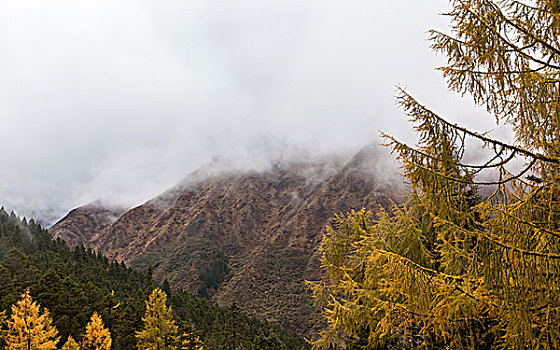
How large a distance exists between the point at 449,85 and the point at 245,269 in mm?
180227

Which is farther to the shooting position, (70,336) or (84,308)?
(84,308)

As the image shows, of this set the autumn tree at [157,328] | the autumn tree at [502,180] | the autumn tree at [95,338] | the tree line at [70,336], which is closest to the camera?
the autumn tree at [502,180]

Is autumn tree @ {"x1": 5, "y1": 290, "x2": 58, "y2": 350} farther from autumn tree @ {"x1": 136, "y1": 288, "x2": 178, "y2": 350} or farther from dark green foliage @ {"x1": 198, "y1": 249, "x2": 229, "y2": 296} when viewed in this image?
dark green foliage @ {"x1": 198, "y1": 249, "x2": 229, "y2": 296}

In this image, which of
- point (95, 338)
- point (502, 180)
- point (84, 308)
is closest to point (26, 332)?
point (95, 338)

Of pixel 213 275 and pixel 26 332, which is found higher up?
pixel 213 275

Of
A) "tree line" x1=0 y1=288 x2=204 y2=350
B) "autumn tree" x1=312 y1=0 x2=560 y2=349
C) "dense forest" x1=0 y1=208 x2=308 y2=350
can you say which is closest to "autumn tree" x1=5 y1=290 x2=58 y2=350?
"tree line" x1=0 y1=288 x2=204 y2=350

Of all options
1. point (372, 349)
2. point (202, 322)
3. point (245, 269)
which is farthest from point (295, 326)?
point (372, 349)

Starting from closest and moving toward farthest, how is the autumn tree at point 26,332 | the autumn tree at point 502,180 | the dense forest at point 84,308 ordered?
the autumn tree at point 502,180
the autumn tree at point 26,332
the dense forest at point 84,308

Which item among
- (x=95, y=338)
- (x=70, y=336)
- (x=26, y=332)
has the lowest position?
(x=95, y=338)

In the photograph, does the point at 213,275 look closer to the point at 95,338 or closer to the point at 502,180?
the point at 95,338

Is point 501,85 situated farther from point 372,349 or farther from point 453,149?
point 372,349

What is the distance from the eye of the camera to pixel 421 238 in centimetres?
870

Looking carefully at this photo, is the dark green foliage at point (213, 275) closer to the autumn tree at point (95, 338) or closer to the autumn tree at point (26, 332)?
the autumn tree at point (95, 338)

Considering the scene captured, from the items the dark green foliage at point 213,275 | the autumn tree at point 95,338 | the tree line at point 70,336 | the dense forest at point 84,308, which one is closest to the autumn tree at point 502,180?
the tree line at point 70,336
